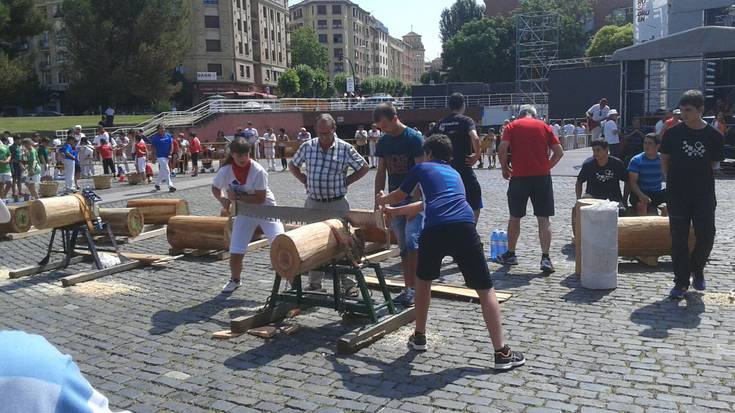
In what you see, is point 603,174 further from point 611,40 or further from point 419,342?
point 611,40

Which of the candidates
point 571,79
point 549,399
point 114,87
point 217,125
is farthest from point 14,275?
point 114,87

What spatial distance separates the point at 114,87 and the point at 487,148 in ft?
133

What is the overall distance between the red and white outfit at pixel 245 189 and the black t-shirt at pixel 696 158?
13.6 ft

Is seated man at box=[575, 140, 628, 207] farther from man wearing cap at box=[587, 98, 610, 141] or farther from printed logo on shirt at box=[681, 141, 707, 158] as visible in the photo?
man wearing cap at box=[587, 98, 610, 141]

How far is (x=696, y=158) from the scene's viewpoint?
659 centimetres

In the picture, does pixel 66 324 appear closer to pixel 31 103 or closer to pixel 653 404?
pixel 653 404

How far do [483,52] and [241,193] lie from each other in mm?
81272

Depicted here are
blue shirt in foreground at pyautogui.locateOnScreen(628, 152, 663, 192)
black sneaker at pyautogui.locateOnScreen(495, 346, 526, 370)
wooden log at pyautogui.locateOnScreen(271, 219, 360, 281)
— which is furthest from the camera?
blue shirt in foreground at pyautogui.locateOnScreen(628, 152, 663, 192)

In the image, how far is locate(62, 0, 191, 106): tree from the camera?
55.6 meters

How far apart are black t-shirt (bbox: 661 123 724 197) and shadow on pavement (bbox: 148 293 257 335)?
14.8 ft

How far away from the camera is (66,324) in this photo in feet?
22.5

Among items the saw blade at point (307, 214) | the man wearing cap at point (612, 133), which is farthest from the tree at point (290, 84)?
the saw blade at point (307, 214)

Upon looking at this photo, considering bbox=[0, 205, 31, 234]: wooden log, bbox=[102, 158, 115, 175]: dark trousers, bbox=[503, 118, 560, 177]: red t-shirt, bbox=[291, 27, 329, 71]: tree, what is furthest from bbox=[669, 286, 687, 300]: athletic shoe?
bbox=[291, 27, 329, 71]: tree

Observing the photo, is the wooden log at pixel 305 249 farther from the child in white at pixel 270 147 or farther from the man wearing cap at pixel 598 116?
the child in white at pixel 270 147
